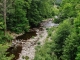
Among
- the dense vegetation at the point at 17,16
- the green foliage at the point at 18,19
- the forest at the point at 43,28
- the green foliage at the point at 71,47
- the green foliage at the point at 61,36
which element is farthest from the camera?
the green foliage at the point at 18,19

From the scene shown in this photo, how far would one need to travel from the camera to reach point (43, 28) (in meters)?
37.7

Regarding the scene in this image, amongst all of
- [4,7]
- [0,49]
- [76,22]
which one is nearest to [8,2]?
[4,7]

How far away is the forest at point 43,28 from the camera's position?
58.9 feet

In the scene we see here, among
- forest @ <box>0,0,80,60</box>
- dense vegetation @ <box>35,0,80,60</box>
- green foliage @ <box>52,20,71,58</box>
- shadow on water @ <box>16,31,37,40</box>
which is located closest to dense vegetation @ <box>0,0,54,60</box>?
forest @ <box>0,0,80,60</box>

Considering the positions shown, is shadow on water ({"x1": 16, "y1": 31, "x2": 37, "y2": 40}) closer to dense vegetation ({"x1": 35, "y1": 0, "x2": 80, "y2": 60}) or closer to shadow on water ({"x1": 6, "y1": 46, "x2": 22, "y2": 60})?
shadow on water ({"x1": 6, "y1": 46, "x2": 22, "y2": 60})

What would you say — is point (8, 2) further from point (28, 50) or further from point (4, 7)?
point (28, 50)

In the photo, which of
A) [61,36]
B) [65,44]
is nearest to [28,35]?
[61,36]

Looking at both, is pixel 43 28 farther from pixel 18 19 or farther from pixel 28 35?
pixel 18 19

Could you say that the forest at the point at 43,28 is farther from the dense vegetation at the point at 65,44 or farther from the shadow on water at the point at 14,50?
the shadow on water at the point at 14,50

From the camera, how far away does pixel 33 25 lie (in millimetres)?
38656

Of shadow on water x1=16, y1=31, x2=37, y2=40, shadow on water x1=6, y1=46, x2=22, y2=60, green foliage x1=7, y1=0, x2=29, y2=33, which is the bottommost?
shadow on water x1=16, y1=31, x2=37, y2=40

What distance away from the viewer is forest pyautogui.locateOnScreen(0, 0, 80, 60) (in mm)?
17953

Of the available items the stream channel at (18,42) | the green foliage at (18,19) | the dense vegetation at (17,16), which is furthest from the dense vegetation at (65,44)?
the green foliage at (18,19)

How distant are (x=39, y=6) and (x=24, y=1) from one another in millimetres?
6529
